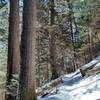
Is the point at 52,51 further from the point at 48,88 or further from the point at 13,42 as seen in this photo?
the point at 13,42

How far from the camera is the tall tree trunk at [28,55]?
8.58 meters

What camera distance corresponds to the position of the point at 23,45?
8.77m

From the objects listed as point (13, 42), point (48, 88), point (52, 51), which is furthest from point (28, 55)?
point (52, 51)

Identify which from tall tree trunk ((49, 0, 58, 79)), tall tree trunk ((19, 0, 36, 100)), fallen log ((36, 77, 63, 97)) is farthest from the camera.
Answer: tall tree trunk ((49, 0, 58, 79))

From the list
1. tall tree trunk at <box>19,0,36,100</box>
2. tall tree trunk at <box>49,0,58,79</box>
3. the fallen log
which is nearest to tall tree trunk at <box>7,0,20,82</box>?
the fallen log

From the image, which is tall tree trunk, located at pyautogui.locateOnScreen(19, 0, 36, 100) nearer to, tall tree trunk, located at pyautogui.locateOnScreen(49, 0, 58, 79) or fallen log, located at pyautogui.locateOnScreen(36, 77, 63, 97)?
fallen log, located at pyautogui.locateOnScreen(36, 77, 63, 97)

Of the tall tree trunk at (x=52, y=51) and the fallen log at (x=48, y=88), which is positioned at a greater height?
the tall tree trunk at (x=52, y=51)

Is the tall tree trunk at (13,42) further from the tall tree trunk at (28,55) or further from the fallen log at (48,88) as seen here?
the tall tree trunk at (28,55)

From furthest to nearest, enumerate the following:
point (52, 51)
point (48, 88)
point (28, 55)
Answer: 1. point (52, 51)
2. point (48, 88)
3. point (28, 55)

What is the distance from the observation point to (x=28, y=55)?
8695 millimetres

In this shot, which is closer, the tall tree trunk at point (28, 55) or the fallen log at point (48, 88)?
the tall tree trunk at point (28, 55)

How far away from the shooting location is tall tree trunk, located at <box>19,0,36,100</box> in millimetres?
8578

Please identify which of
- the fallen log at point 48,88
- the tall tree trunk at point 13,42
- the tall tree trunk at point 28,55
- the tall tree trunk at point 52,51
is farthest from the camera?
the tall tree trunk at point 52,51

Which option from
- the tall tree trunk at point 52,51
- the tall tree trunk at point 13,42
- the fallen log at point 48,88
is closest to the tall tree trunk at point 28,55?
the tall tree trunk at point 13,42
